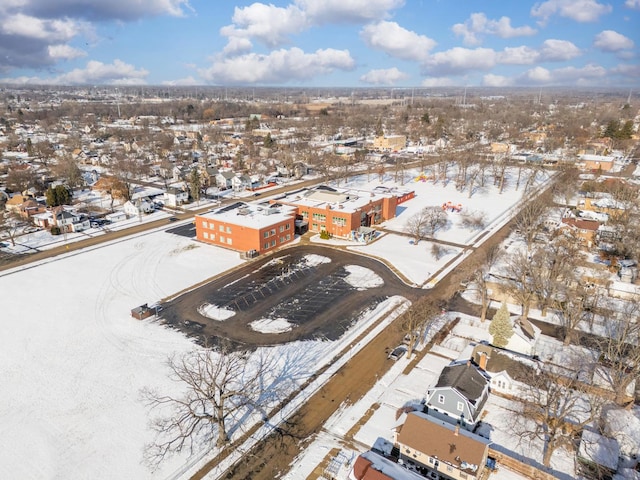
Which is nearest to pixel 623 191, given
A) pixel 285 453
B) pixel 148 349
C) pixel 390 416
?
pixel 390 416

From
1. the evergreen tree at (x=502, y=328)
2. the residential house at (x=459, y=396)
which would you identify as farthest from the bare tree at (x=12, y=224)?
the evergreen tree at (x=502, y=328)

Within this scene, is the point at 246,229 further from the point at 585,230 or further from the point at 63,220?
the point at 585,230

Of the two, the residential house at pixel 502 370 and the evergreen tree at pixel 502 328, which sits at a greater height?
the evergreen tree at pixel 502 328

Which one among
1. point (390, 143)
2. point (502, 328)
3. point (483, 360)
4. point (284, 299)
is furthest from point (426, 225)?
point (390, 143)

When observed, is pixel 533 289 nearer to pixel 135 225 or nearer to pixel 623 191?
pixel 623 191

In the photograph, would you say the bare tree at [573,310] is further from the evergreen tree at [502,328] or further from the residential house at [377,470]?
the residential house at [377,470]

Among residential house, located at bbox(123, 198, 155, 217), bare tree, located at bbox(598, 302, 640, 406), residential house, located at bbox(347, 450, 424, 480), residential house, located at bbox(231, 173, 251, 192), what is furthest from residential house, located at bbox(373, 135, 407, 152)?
residential house, located at bbox(347, 450, 424, 480)
